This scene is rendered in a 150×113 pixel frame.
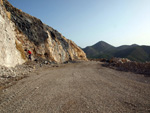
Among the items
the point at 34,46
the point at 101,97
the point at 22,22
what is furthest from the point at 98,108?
the point at 22,22

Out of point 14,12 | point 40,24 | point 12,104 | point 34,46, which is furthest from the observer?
point 40,24

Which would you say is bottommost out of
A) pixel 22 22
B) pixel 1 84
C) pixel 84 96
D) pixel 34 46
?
pixel 84 96

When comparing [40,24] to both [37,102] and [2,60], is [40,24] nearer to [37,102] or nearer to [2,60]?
[2,60]

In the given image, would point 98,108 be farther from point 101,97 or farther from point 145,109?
point 145,109

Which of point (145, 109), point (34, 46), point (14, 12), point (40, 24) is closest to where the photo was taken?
point (145, 109)

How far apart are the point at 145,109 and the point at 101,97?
1523mm

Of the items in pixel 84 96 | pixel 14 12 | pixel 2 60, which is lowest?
pixel 84 96

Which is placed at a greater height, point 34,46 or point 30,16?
point 30,16

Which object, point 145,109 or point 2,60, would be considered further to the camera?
point 2,60

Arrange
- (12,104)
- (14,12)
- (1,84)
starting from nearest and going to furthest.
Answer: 1. (12,104)
2. (1,84)
3. (14,12)

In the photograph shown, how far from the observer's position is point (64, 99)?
3.89 m

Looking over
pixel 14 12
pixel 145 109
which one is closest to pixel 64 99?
pixel 145 109

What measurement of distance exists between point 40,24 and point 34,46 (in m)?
6.33

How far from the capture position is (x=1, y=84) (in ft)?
18.0
